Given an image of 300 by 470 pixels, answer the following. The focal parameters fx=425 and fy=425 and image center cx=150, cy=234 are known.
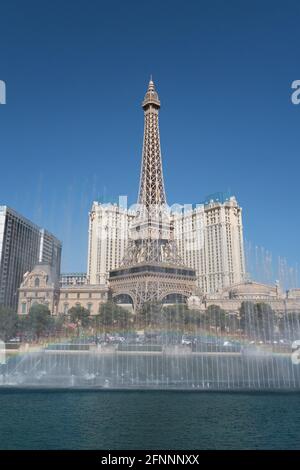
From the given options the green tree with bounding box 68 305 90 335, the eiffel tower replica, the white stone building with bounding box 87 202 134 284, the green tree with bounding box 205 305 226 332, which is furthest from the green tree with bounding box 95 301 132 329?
the white stone building with bounding box 87 202 134 284

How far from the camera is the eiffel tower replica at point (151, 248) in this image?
3558 inches

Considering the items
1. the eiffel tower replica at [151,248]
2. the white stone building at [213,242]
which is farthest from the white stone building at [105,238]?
the eiffel tower replica at [151,248]

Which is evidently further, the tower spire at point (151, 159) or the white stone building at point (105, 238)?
the white stone building at point (105, 238)

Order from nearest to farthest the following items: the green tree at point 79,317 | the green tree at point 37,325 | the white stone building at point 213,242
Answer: the green tree at point 37,325, the green tree at point 79,317, the white stone building at point 213,242

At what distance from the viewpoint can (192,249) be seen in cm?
15025

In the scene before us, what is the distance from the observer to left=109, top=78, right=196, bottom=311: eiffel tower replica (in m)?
90.4

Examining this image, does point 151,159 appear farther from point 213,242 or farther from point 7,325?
point 7,325

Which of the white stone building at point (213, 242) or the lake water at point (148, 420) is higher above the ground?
the white stone building at point (213, 242)

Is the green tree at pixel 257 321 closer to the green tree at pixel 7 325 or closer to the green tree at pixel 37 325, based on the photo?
the green tree at pixel 37 325

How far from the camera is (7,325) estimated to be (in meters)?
69.2

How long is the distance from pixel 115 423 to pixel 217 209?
5047 inches

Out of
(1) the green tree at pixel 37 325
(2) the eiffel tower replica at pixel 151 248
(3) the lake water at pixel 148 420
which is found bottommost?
(3) the lake water at pixel 148 420
